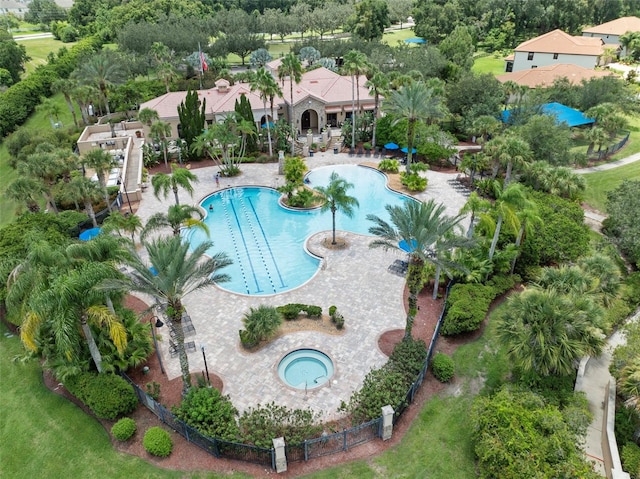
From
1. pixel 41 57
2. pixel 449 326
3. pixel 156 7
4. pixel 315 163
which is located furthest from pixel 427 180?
pixel 41 57

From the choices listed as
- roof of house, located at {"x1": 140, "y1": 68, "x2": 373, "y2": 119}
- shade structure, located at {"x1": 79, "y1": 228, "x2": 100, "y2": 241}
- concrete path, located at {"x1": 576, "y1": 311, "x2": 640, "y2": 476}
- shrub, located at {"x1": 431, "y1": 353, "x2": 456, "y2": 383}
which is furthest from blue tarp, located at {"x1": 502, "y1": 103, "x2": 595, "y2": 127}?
shade structure, located at {"x1": 79, "y1": 228, "x2": 100, "y2": 241}

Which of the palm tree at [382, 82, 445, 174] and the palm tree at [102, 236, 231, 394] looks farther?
the palm tree at [382, 82, 445, 174]

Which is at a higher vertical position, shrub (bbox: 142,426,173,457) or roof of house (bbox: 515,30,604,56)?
roof of house (bbox: 515,30,604,56)

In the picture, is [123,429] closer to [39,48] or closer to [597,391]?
[597,391]

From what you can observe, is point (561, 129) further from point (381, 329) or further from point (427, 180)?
point (381, 329)

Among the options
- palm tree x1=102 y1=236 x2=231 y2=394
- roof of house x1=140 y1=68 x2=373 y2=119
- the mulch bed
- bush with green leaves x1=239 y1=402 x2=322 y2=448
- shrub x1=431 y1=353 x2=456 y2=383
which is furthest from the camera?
roof of house x1=140 y1=68 x2=373 y2=119

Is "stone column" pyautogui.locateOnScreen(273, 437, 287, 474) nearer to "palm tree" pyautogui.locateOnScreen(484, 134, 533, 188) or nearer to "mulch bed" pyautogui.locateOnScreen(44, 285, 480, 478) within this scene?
"mulch bed" pyautogui.locateOnScreen(44, 285, 480, 478)

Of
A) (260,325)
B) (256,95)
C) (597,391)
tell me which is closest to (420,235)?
(260,325)
